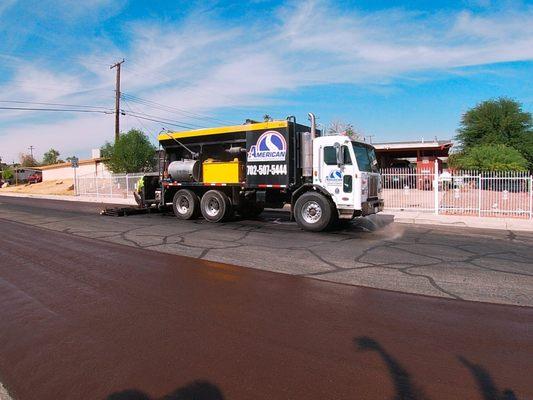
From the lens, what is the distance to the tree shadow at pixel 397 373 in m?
3.33

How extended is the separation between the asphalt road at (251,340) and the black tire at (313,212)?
205 inches

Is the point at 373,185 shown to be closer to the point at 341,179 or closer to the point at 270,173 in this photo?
the point at 341,179

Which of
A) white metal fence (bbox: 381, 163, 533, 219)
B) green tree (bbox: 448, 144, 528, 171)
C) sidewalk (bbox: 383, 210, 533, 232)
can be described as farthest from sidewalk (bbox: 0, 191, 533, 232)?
green tree (bbox: 448, 144, 528, 171)

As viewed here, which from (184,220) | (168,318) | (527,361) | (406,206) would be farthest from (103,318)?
(406,206)

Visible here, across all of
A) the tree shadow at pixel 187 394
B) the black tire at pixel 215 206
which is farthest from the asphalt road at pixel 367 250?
the tree shadow at pixel 187 394

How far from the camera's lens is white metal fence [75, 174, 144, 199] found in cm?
2902

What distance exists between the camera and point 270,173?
1339 cm

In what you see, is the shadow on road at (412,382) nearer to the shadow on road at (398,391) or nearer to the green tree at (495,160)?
the shadow on road at (398,391)

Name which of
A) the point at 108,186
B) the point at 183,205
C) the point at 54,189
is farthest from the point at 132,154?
the point at 183,205

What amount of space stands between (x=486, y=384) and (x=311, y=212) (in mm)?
9067

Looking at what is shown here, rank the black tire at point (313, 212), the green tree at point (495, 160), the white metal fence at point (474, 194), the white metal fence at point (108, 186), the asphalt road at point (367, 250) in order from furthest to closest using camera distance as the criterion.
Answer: the white metal fence at point (108, 186), the green tree at point (495, 160), the white metal fence at point (474, 194), the black tire at point (313, 212), the asphalt road at point (367, 250)

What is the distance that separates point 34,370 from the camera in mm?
3838

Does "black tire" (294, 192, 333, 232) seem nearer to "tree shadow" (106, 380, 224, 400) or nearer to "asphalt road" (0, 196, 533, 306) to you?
"asphalt road" (0, 196, 533, 306)

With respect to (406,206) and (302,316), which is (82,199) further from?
(302,316)
